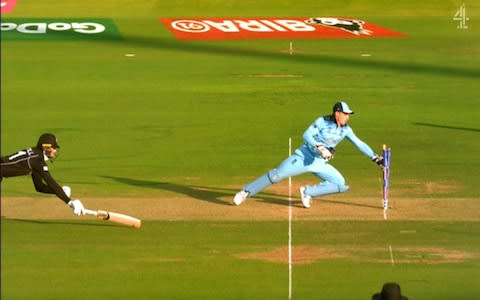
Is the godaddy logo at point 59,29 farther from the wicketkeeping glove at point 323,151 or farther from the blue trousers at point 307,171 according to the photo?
the wicketkeeping glove at point 323,151

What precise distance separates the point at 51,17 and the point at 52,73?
4.50 metres

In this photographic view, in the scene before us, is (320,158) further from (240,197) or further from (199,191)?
(199,191)

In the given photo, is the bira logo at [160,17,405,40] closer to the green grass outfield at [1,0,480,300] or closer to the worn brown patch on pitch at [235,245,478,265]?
the green grass outfield at [1,0,480,300]

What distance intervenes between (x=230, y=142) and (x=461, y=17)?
1039cm

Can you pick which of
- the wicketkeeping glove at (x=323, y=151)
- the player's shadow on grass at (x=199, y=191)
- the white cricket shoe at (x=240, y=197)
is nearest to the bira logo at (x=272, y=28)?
the player's shadow on grass at (x=199, y=191)

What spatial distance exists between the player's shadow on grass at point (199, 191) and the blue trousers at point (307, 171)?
64cm

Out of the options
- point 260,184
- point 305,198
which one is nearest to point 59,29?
point 260,184

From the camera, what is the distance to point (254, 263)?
15.5m

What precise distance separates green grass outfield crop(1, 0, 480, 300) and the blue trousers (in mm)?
394

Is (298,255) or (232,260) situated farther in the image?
(298,255)

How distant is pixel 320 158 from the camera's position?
667 inches

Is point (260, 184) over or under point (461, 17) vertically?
under

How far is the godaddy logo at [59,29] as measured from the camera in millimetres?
27781

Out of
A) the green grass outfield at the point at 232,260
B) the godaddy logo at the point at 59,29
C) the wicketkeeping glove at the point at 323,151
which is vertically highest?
the godaddy logo at the point at 59,29
